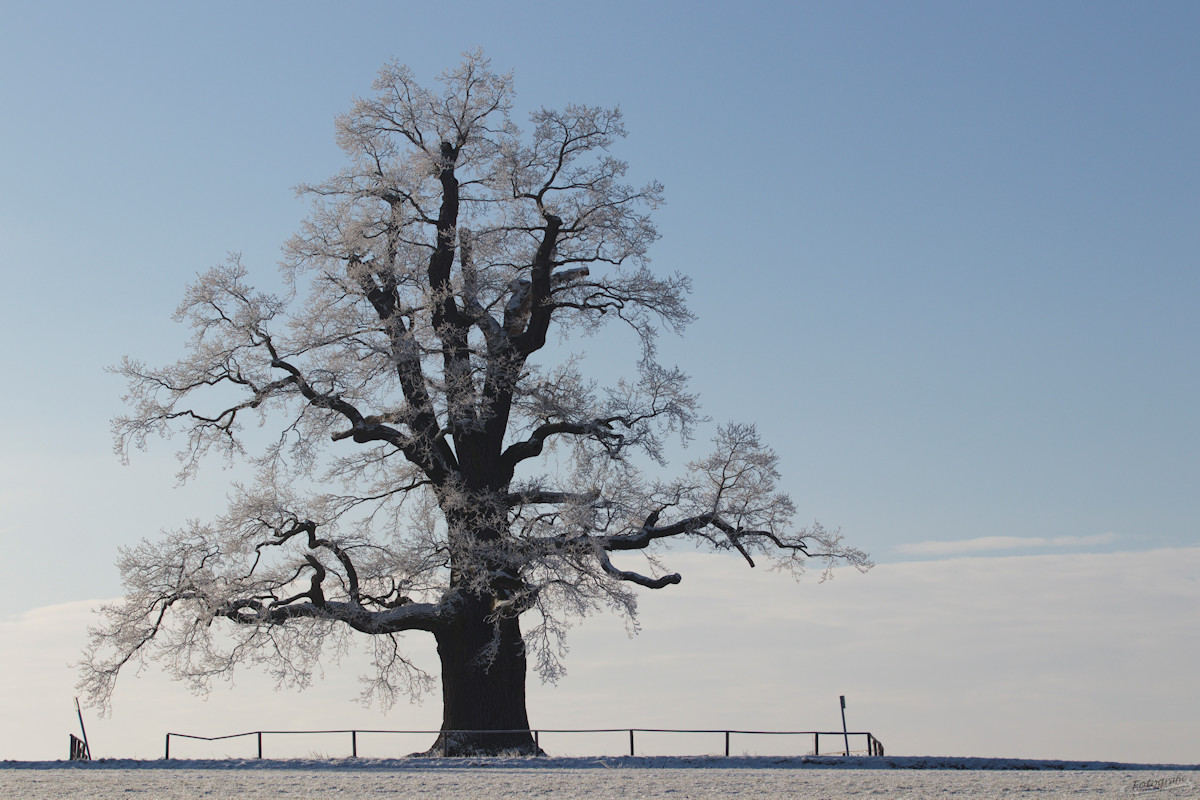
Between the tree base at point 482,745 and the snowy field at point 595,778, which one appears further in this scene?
the tree base at point 482,745

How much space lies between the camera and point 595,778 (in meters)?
18.1

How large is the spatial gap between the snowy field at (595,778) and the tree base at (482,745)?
79.5 inches

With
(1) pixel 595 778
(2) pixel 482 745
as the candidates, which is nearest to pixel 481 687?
(2) pixel 482 745

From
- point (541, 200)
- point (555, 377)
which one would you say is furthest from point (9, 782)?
point (541, 200)

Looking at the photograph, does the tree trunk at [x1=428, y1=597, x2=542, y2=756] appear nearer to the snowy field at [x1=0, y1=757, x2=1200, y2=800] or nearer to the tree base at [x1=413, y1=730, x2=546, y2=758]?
the tree base at [x1=413, y1=730, x2=546, y2=758]

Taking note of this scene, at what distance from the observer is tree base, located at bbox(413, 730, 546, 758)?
2408cm

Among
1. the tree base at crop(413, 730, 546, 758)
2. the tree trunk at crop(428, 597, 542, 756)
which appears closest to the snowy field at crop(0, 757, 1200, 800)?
the tree base at crop(413, 730, 546, 758)

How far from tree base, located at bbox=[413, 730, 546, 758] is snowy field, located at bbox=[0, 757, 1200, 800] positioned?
6.62 feet

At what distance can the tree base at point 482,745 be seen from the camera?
2408 centimetres

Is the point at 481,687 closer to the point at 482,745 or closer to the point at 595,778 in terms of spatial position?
the point at 482,745

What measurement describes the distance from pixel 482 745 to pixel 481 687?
3.97 feet

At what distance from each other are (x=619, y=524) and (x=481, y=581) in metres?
3.17

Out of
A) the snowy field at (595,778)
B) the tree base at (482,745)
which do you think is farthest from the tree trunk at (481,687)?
the snowy field at (595,778)

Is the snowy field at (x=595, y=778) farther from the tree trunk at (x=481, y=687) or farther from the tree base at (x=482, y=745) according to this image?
the tree trunk at (x=481, y=687)
